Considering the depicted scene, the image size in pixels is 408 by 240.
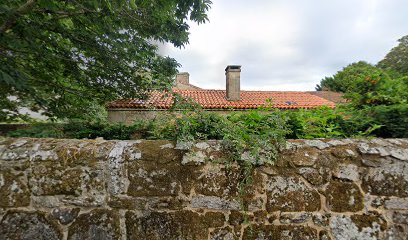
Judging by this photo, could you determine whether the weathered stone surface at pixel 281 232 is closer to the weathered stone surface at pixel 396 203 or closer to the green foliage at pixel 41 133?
the weathered stone surface at pixel 396 203

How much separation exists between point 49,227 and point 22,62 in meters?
4.09

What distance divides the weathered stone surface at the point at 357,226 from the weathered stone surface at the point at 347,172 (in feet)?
0.98

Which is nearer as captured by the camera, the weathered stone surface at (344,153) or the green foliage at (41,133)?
the weathered stone surface at (344,153)

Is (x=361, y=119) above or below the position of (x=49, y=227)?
above

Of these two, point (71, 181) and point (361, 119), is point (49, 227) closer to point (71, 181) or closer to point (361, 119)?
point (71, 181)

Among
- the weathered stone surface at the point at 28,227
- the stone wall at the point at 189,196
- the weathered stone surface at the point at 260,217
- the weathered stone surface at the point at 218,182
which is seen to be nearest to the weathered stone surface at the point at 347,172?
the stone wall at the point at 189,196

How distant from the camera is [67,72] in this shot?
4.52 metres

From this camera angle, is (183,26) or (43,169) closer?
(43,169)

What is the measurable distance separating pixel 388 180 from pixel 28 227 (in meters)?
2.83

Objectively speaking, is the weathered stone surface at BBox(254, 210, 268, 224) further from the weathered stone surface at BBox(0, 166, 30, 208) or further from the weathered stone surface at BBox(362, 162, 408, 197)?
the weathered stone surface at BBox(0, 166, 30, 208)

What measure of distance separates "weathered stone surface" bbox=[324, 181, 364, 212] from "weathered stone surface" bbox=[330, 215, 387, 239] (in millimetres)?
69

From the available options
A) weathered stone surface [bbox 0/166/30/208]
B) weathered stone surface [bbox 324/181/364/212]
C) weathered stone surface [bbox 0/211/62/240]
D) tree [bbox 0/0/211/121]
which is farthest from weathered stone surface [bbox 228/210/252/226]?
tree [bbox 0/0/211/121]

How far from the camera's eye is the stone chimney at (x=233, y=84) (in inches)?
467

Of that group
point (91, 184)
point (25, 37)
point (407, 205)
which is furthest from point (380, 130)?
point (25, 37)
